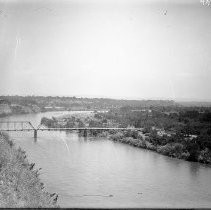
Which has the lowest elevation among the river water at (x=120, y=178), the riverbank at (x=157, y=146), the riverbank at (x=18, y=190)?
the river water at (x=120, y=178)

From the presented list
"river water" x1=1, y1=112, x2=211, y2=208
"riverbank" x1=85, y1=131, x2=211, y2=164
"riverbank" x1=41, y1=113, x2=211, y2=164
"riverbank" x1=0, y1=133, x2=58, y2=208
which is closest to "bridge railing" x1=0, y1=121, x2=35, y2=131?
"riverbank" x1=41, y1=113, x2=211, y2=164

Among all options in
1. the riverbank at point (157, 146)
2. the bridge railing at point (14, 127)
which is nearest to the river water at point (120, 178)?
the riverbank at point (157, 146)

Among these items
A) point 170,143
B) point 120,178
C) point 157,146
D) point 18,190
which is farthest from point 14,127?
point 18,190

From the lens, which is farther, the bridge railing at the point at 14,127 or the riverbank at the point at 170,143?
the bridge railing at the point at 14,127

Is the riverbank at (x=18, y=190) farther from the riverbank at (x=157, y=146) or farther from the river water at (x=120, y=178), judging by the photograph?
the riverbank at (x=157, y=146)

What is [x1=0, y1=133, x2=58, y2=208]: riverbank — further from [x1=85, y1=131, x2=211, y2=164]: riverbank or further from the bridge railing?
the bridge railing

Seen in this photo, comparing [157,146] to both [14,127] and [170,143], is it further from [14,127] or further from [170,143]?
[14,127]

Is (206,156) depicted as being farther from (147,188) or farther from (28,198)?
(28,198)

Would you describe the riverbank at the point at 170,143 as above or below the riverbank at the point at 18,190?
below

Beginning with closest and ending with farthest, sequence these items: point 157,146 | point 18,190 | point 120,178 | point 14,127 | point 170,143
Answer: point 18,190 → point 120,178 → point 170,143 → point 157,146 → point 14,127
